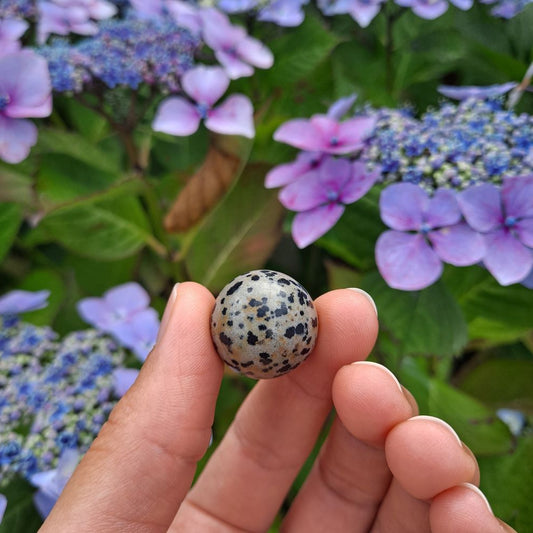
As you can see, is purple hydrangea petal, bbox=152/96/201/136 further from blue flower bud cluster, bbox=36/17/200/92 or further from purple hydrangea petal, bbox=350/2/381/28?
purple hydrangea petal, bbox=350/2/381/28

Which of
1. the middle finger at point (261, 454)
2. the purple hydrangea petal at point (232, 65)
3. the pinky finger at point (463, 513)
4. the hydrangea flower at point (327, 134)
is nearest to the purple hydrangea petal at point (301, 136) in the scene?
the hydrangea flower at point (327, 134)

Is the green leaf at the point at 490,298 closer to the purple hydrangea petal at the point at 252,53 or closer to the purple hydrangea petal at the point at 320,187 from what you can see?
the purple hydrangea petal at the point at 320,187

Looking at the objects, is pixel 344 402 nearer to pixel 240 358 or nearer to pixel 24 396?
pixel 240 358

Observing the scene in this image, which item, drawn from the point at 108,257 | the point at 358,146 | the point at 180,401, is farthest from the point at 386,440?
the point at 108,257

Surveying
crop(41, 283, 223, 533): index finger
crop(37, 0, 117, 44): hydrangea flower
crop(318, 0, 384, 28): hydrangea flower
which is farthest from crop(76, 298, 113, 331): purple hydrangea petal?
crop(318, 0, 384, 28): hydrangea flower

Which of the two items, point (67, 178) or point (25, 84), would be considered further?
point (67, 178)

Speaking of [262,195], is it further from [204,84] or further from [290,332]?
[290,332]

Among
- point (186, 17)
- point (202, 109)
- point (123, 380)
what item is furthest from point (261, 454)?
point (186, 17)
